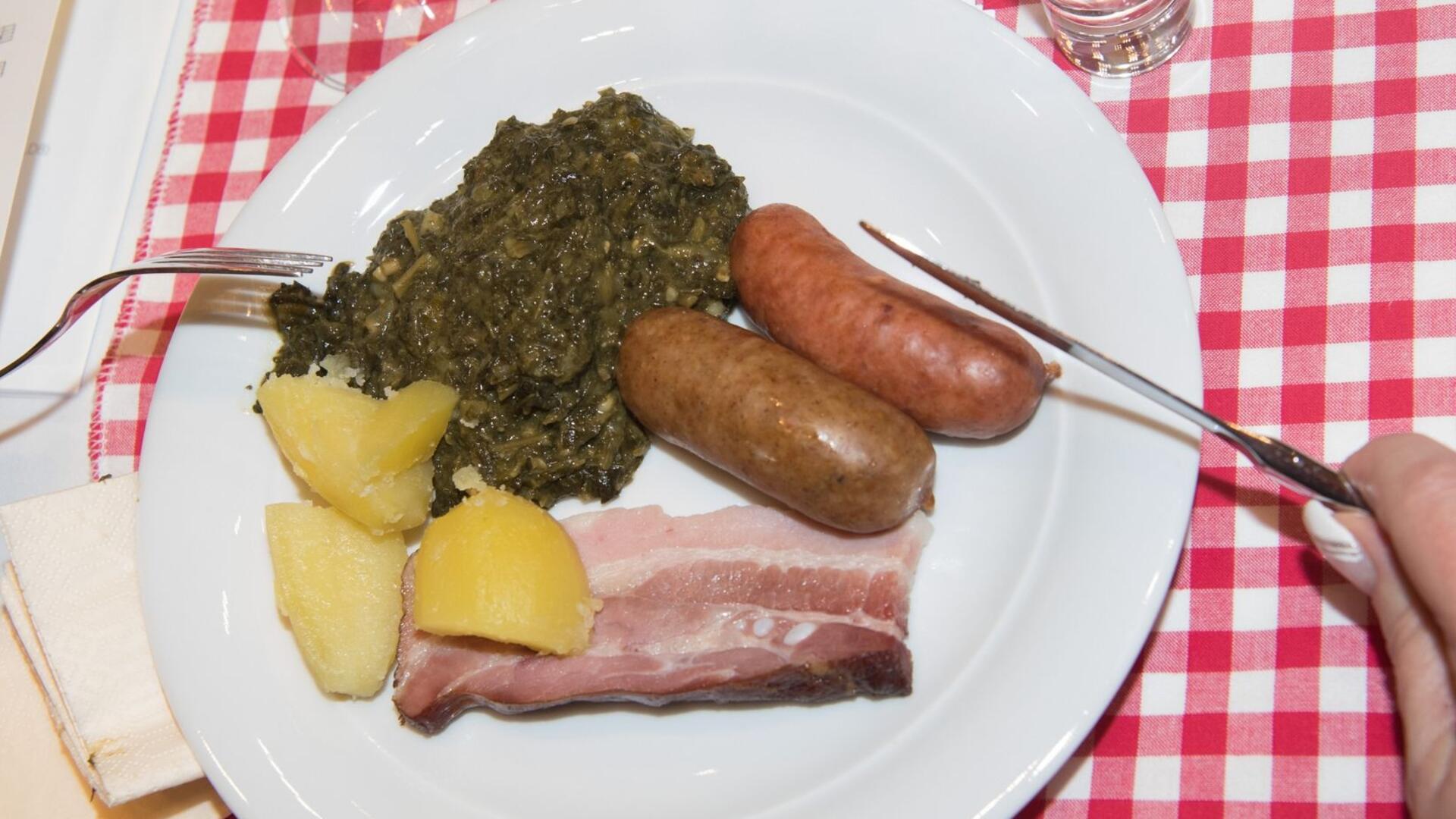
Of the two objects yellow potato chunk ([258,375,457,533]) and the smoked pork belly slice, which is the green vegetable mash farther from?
the smoked pork belly slice

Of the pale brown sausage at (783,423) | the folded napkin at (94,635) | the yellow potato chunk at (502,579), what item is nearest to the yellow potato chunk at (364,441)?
the yellow potato chunk at (502,579)

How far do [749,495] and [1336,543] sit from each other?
137 cm

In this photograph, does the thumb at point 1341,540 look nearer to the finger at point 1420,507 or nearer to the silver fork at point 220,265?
the finger at point 1420,507

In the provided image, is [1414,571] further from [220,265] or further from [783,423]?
[220,265]

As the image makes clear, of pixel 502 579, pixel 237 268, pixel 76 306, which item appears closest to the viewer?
pixel 502 579

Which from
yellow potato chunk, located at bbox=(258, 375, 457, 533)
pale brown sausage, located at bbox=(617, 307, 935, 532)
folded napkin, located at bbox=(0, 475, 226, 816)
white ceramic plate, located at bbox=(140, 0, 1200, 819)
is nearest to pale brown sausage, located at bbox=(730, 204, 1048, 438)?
pale brown sausage, located at bbox=(617, 307, 935, 532)

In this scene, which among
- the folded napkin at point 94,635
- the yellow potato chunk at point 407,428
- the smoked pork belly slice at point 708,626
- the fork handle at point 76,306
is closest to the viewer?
the smoked pork belly slice at point 708,626

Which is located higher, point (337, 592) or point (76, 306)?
point (76, 306)

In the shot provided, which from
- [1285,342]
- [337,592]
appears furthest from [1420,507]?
[337,592]

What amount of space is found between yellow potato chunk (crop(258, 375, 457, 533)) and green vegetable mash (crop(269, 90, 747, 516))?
8cm

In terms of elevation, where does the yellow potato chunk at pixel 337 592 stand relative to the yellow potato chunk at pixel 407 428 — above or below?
below

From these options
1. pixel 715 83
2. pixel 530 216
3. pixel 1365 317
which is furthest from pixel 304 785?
pixel 1365 317

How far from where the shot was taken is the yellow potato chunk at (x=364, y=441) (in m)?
2.82

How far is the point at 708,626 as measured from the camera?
9.23ft
